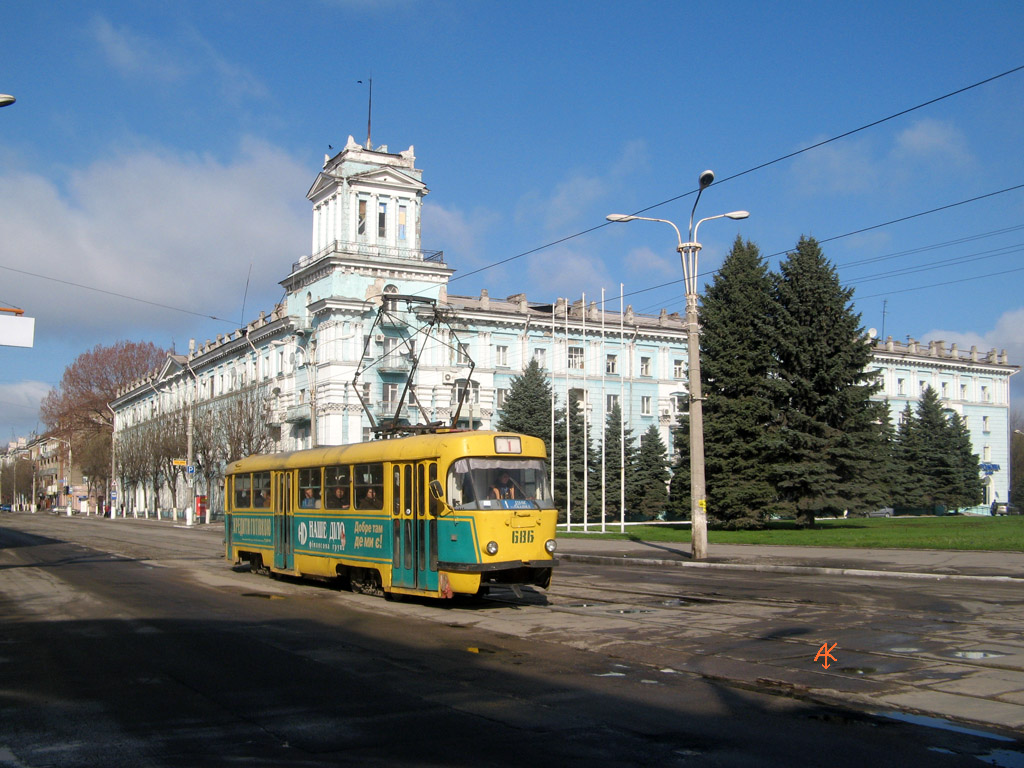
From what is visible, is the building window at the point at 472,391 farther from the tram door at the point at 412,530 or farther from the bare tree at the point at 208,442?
the tram door at the point at 412,530

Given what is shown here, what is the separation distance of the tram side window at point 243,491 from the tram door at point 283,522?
193 centimetres

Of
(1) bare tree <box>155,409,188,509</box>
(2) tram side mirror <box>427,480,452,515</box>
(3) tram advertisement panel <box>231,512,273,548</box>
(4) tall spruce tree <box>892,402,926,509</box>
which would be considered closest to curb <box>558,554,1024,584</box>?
(3) tram advertisement panel <box>231,512,273,548</box>

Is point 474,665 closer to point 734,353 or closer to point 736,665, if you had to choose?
point 736,665

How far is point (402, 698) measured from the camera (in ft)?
27.7

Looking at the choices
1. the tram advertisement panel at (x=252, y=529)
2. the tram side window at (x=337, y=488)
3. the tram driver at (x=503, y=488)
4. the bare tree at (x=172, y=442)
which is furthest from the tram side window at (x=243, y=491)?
the bare tree at (x=172, y=442)

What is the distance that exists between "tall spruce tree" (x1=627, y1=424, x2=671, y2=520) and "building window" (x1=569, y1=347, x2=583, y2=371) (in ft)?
24.6

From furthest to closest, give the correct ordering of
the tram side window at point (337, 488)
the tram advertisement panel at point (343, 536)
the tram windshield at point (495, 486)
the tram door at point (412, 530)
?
the tram side window at point (337, 488) → the tram advertisement panel at point (343, 536) → the tram door at point (412, 530) → the tram windshield at point (495, 486)

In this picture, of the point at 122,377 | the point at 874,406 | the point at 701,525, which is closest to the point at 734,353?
the point at 874,406

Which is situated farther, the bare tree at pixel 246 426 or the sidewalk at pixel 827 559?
the bare tree at pixel 246 426

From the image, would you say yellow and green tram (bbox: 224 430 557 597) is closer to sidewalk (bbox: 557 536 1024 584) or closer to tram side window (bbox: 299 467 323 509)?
tram side window (bbox: 299 467 323 509)

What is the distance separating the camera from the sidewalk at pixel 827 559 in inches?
761

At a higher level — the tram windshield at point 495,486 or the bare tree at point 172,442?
the bare tree at point 172,442

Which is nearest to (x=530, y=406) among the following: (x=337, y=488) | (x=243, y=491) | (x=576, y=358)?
(x=576, y=358)

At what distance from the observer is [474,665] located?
1003 centimetres
